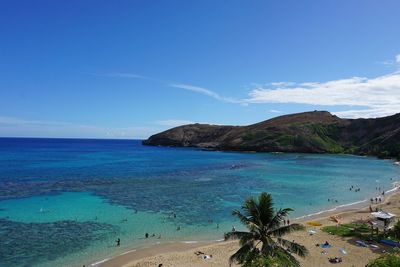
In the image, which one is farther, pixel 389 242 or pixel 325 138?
pixel 325 138

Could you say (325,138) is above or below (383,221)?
above

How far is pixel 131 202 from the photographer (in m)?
57.2

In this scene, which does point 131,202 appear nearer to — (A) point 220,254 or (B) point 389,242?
(A) point 220,254

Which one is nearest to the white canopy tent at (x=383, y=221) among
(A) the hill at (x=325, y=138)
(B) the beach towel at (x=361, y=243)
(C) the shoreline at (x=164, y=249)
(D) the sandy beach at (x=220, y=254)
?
(B) the beach towel at (x=361, y=243)

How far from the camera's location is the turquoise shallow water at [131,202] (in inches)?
1433

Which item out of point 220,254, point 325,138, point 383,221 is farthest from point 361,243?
point 325,138

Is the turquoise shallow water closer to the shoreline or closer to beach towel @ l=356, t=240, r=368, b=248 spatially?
the shoreline

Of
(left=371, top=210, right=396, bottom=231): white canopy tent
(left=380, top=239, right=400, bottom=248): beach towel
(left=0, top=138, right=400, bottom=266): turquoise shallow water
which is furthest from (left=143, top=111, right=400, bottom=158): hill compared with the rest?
(left=380, top=239, right=400, bottom=248): beach towel

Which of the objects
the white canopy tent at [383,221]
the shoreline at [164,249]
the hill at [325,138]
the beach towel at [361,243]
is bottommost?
the shoreline at [164,249]

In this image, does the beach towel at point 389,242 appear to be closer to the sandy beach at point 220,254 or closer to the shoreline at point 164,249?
the sandy beach at point 220,254

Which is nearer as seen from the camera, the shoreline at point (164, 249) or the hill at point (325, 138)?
the shoreline at point (164, 249)

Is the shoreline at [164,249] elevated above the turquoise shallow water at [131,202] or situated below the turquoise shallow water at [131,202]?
below

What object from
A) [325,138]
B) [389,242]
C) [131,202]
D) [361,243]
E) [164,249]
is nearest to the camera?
[389,242]

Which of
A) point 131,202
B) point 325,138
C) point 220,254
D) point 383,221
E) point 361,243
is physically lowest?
point 220,254
